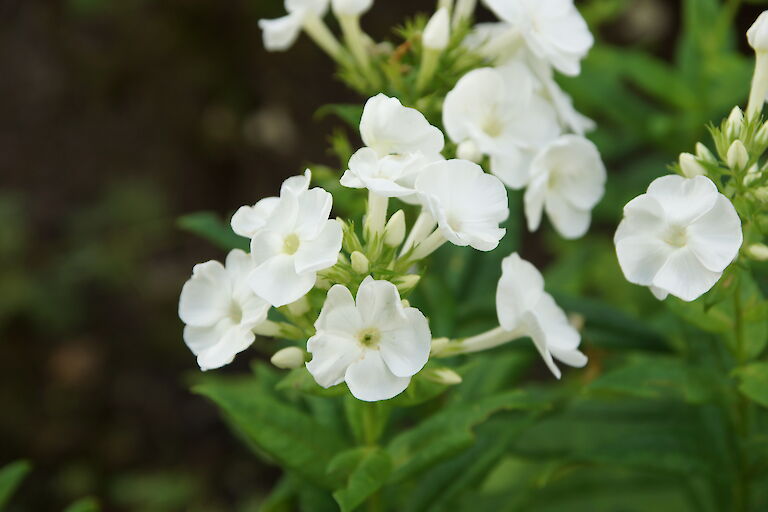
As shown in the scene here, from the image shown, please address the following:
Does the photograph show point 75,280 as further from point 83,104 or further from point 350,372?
point 350,372

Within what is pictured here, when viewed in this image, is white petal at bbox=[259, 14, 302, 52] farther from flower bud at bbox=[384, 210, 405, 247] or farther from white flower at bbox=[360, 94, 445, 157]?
flower bud at bbox=[384, 210, 405, 247]

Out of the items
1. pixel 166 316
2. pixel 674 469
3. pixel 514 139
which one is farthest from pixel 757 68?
pixel 166 316

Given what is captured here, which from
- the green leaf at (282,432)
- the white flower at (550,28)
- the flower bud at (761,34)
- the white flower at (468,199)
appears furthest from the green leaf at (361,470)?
the flower bud at (761,34)

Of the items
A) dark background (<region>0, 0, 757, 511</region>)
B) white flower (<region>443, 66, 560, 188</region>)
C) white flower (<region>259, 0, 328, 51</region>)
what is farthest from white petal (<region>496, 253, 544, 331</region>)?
dark background (<region>0, 0, 757, 511</region>)

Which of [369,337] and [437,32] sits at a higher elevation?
[437,32]

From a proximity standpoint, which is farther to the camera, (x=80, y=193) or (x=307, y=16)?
(x=80, y=193)

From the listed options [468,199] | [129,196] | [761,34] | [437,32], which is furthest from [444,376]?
[129,196]

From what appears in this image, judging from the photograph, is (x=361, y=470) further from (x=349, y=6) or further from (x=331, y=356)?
(x=349, y=6)
